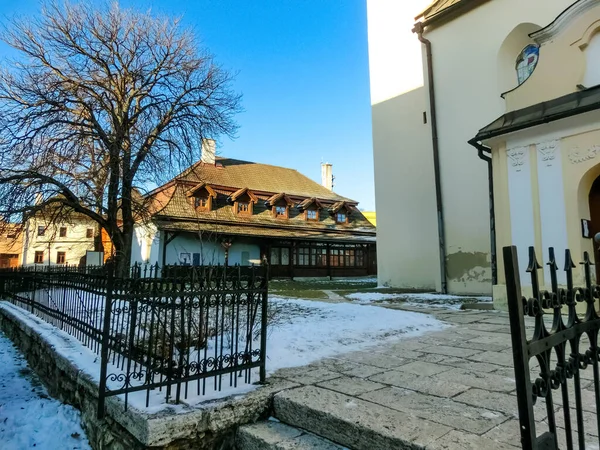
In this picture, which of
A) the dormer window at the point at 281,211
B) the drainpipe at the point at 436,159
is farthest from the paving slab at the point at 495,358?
the dormer window at the point at 281,211

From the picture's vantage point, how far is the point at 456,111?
12070mm

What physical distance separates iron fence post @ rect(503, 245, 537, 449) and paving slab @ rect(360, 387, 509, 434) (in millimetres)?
1132

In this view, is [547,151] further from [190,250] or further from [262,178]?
[262,178]

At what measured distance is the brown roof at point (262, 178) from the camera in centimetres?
2559

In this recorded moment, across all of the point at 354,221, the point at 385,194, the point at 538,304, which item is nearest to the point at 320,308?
the point at 538,304

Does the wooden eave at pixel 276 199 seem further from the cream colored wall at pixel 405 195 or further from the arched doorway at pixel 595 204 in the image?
the arched doorway at pixel 595 204

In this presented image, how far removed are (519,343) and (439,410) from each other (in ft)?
4.98

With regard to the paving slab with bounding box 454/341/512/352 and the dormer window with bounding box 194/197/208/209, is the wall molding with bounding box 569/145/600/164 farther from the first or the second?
the dormer window with bounding box 194/197/208/209

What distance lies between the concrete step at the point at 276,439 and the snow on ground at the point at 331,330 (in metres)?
0.86

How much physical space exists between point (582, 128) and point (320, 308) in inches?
217

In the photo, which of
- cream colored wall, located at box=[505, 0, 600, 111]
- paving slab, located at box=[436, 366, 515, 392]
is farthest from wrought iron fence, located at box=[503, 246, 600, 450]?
cream colored wall, located at box=[505, 0, 600, 111]

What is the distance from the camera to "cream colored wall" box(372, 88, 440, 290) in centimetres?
1302

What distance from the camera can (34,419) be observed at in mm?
3842

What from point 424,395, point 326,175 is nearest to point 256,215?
point 326,175
